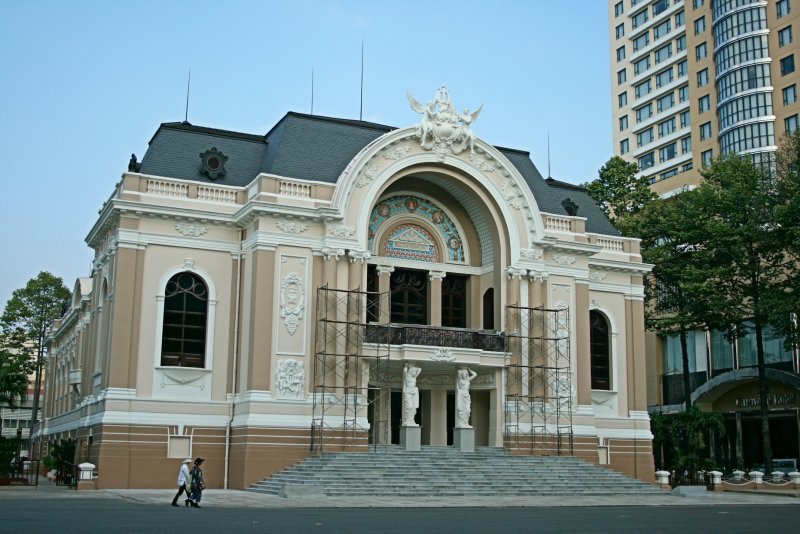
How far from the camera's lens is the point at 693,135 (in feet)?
284

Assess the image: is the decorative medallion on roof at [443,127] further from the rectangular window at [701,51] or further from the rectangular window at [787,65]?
the rectangular window at [701,51]

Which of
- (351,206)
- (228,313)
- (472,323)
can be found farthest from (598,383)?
(228,313)

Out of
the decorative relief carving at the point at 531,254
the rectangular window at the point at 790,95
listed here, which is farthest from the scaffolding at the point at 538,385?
the rectangular window at the point at 790,95

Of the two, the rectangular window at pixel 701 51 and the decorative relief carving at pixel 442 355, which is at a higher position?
the rectangular window at pixel 701 51

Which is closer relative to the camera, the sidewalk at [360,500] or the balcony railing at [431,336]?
the sidewalk at [360,500]

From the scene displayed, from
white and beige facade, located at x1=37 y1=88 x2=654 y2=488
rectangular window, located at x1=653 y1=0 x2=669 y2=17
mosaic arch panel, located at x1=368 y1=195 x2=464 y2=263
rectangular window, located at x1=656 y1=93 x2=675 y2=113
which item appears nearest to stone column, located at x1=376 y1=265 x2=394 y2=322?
white and beige facade, located at x1=37 y1=88 x2=654 y2=488

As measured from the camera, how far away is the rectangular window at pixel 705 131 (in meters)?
84.8

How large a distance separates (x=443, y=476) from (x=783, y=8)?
58.9 m

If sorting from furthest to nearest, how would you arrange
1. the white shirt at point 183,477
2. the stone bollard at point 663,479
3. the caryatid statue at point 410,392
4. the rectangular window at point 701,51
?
the rectangular window at point 701,51, the stone bollard at point 663,479, the caryatid statue at point 410,392, the white shirt at point 183,477

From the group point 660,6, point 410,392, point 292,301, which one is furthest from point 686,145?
point 292,301

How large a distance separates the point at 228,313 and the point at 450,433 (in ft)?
36.0

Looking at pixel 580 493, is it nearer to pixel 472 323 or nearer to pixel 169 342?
pixel 472 323

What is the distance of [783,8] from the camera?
75.1m

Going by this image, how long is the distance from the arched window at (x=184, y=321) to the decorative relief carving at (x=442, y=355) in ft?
28.5
